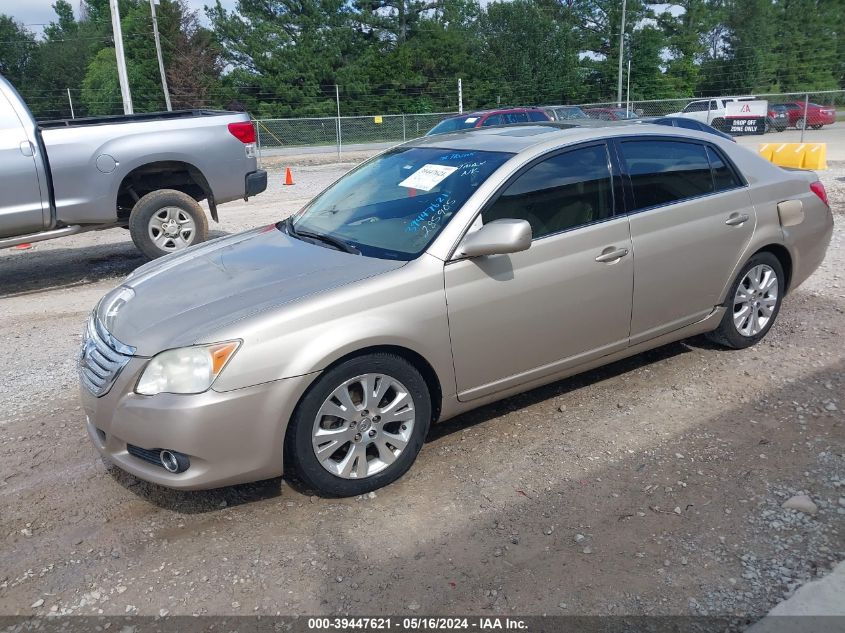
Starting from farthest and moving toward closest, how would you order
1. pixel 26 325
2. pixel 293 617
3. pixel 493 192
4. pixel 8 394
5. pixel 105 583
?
1. pixel 26 325
2. pixel 8 394
3. pixel 493 192
4. pixel 105 583
5. pixel 293 617

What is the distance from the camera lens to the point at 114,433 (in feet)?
11.0

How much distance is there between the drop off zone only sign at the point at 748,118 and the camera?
2898 centimetres

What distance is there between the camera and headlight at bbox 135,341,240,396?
316 centimetres

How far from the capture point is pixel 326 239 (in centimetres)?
420

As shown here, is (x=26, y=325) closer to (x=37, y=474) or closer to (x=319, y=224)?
(x=37, y=474)

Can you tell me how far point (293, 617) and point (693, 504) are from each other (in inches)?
73.5

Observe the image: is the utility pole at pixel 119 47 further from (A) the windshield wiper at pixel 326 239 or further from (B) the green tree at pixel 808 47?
(B) the green tree at pixel 808 47

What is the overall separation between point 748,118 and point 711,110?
187cm

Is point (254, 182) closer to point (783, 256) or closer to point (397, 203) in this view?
point (397, 203)

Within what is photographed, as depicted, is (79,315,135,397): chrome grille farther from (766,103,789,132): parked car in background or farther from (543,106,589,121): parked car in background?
(766,103,789,132): parked car in background

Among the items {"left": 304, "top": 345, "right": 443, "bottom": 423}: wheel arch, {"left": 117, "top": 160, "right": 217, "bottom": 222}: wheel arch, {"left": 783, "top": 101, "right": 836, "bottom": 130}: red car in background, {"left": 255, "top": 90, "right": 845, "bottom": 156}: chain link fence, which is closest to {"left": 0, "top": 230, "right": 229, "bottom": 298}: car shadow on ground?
{"left": 117, "top": 160, "right": 217, "bottom": 222}: wheel arch

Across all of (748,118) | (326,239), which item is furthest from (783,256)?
(748,118)

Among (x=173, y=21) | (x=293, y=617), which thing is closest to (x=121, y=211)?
(x=293, y=617)

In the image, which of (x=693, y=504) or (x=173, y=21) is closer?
(x=693, y=504)
